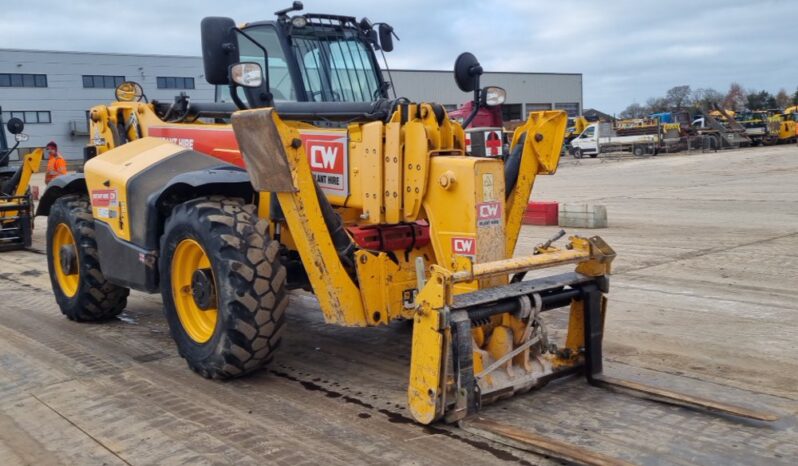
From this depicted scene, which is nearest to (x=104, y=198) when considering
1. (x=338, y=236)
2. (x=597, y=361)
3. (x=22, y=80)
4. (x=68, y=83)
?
(x=338, y=236)

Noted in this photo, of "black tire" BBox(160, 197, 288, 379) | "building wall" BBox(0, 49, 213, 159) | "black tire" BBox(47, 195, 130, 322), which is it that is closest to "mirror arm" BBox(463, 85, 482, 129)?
"black tire" BBox(160, 197, 288, 379)

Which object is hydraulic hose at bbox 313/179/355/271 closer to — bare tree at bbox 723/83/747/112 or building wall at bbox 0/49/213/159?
building wall at bbox 0/49/213/159

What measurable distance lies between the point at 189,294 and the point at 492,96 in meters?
2.64

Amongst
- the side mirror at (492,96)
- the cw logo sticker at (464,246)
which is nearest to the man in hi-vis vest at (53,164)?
the side mirror at (492,96)

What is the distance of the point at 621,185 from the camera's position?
23469 mm

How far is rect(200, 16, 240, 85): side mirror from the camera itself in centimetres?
492

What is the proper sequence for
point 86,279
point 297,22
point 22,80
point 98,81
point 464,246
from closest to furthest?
point 464,246 → point 297,22 → point 86,279 → point 22,80 → point 98,81

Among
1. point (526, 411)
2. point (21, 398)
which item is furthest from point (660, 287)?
point (21, 398)

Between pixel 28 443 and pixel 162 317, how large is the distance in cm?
330

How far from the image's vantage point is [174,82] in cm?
5797

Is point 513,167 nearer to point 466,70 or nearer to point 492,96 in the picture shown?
point 492,96

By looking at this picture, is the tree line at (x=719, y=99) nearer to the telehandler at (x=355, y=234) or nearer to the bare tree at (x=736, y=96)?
the bare tree at (x=736, y=96)

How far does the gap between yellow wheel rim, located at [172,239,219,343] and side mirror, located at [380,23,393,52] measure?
2.48m

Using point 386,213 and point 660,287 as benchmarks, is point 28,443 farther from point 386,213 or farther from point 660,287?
point 660,287
